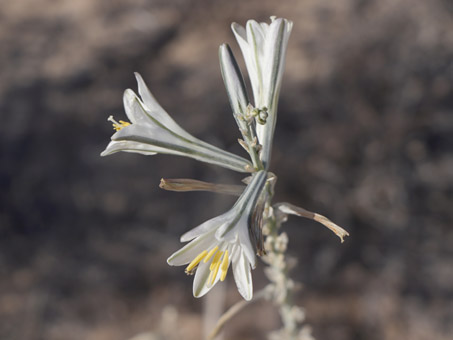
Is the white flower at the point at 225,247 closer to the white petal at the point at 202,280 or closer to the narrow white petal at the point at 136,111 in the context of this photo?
the white petal at the point at 202,280

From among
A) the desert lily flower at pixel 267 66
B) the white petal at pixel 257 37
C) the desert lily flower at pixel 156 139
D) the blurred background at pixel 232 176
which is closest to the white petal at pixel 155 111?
the desert lily flower at pixel 156 139

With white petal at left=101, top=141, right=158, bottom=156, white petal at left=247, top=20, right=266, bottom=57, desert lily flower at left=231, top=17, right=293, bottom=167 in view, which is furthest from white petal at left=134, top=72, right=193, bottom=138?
white petal at left=247, top=20, right=266, bottom=57

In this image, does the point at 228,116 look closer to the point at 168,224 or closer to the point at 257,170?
the point at 168,224

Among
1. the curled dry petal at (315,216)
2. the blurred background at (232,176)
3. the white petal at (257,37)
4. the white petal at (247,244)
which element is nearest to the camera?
the white petal at (247,244)

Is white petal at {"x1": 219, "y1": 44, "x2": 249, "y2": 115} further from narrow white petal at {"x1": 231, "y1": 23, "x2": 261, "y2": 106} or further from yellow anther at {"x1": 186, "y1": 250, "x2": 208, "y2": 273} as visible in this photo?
yellow anther at {"x1": 186, "y1": 250, "x2": 208, "y2": 273}

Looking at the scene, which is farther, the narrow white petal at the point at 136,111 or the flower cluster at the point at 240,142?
the narrow white petal at the point at 136,111

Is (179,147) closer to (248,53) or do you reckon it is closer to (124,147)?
(124,147)
